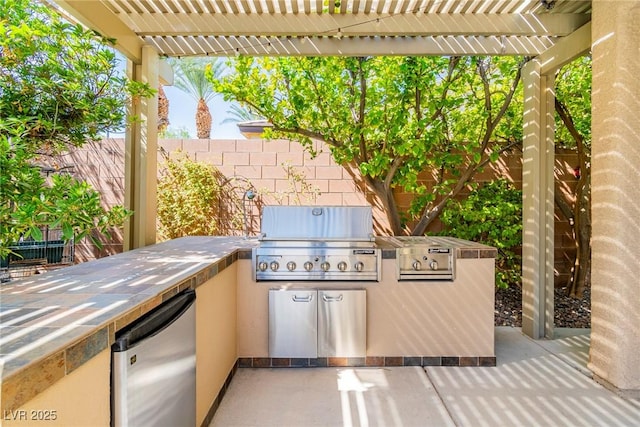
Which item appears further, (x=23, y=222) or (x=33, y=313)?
(x=23, y=222)

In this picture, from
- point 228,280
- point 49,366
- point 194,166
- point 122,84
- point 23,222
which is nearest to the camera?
point 49,366

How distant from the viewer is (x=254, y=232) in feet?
15.9

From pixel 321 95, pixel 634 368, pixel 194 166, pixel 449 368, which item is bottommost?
pixel 449 368

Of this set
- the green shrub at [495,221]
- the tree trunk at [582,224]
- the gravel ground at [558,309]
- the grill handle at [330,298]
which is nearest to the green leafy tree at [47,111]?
the grill handle at [330,298]

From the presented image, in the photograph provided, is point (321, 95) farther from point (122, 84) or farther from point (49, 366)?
point (49, 366)

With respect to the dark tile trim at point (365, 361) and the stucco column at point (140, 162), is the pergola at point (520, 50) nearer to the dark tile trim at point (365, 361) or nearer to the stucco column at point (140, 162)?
the stucco column at point (140, 162)

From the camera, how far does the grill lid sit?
3.05 meters

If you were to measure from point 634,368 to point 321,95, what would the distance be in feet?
12.3

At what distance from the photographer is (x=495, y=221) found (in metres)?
4.55

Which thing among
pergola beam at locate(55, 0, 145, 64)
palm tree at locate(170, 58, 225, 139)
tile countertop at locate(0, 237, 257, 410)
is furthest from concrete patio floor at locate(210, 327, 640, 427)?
palm tree at locate(170, 58, 225, 139)

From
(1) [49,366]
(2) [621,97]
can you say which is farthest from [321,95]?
(1) [49,366]

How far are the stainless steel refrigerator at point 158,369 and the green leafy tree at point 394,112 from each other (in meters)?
2.93

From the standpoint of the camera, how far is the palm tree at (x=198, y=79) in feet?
32.9

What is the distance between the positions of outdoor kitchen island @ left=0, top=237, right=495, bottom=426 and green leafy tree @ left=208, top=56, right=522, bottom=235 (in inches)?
53.6
